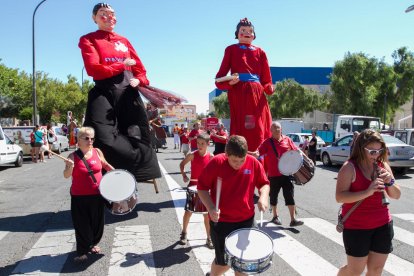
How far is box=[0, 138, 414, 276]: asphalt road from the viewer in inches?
175

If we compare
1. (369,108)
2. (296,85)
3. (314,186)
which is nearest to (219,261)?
(314,186)

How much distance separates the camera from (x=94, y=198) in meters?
4.61

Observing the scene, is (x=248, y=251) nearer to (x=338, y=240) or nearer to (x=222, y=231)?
(x=222, y=231)

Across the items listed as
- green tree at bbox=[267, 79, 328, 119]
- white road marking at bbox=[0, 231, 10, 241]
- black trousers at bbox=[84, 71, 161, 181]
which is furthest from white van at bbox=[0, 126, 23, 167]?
green tree at bbox=[267, 79, 328, 119]

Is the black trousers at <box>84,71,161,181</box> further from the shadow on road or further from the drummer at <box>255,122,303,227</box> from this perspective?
the drummer at <box>255,122,303,227</box>

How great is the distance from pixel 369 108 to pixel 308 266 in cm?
3460

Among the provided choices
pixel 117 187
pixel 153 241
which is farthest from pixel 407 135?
pixel 117 187

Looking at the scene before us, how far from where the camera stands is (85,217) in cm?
459

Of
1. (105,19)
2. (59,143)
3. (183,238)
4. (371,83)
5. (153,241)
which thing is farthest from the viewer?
(371,83)

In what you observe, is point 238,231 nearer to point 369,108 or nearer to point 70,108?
point 369,108

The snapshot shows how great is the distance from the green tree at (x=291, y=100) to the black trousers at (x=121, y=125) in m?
37.8

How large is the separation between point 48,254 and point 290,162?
345 centimetres

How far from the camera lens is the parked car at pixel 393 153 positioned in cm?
1326

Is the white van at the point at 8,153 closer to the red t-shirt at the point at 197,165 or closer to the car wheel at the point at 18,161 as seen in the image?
the car wheel at the point at 18,161
